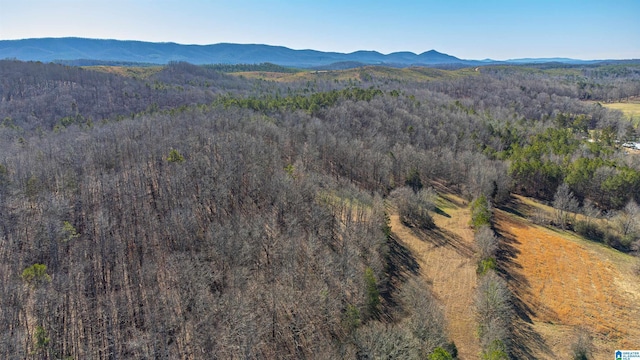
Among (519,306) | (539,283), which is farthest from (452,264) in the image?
(539,283)

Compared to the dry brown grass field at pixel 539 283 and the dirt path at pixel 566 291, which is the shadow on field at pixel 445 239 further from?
the dirt path at pixel 566 291

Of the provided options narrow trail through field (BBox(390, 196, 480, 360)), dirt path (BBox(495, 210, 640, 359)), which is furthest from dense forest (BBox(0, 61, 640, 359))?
dirt path (BBox(495, 210, 640, 359))

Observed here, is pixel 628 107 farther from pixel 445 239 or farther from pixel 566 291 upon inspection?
pixel 566 291

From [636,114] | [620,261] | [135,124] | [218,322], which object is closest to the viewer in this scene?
[218,322]

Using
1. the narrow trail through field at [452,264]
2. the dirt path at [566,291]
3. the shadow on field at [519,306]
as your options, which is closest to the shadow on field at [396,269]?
the narrow trail through field at [452,264]

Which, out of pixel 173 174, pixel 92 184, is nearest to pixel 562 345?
pixel 173 174

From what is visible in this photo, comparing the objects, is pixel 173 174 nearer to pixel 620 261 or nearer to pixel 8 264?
pixel 8 264
